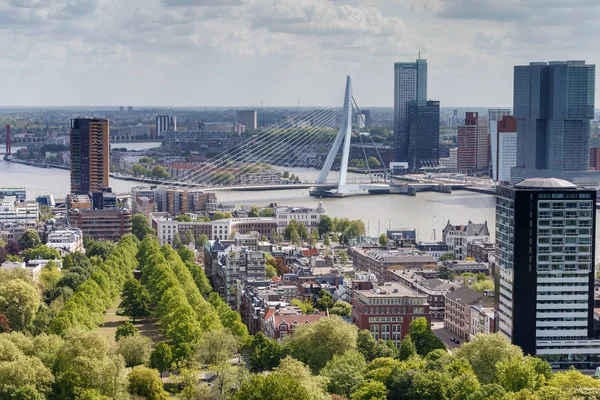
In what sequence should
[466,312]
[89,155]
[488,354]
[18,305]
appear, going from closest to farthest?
[488,354], [466,312], [18,305], [89,155]

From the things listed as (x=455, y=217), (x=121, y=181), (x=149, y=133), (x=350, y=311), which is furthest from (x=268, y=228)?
(x=149, y=133)

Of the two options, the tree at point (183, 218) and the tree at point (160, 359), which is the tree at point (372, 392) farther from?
the tree at point (183, 218)

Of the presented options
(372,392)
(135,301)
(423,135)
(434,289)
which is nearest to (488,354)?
(372,392)

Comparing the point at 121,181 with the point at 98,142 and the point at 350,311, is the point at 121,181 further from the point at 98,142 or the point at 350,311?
the point at 350,311

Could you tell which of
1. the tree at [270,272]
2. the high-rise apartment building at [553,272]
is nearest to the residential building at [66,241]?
the tree at [270,272]

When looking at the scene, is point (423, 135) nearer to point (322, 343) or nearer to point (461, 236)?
point (461, 236)

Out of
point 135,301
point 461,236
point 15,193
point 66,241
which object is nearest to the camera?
point 135,301
